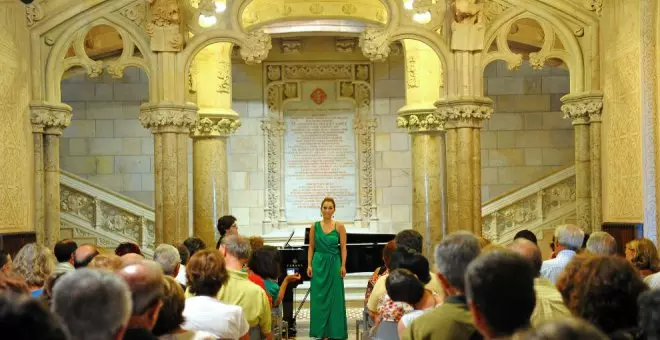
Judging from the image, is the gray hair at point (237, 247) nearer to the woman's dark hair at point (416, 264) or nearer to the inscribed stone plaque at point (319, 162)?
the woman's dark hair at point (416, 264)

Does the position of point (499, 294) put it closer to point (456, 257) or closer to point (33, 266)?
point (456, 257)

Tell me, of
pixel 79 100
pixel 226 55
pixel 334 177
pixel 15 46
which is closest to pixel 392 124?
pixel 334 177

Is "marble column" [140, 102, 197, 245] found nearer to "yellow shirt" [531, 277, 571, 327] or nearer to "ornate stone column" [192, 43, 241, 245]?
"ornate stone column" [192, 43, 241, 245]

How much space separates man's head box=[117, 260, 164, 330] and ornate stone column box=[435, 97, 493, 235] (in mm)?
8396

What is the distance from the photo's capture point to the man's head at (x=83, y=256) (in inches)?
243

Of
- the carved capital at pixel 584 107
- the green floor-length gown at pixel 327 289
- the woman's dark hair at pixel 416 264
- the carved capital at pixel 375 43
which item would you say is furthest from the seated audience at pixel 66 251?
the carved capital at pixel 584 107

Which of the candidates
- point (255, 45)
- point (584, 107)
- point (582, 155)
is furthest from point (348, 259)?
point (584, 107)

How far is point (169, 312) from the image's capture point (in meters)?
3.95

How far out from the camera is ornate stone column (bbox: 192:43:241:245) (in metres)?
13.8

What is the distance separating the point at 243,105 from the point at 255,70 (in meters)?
0.57

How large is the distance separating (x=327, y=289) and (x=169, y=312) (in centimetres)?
631

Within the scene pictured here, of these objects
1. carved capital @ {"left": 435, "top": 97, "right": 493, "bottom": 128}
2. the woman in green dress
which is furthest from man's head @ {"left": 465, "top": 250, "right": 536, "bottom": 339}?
carved capital @ {"left": 435, "top": 97, "right": 493, "bottom": 128}

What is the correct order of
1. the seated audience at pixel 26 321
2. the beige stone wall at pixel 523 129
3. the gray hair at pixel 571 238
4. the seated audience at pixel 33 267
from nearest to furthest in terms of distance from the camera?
the seated audience at pixel 26 321 < the seated audience at pixel 33 267 < the gray hair at pixel 571 238 < the beige stone wall at pixel 523 129

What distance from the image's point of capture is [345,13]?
1518 centimetres
